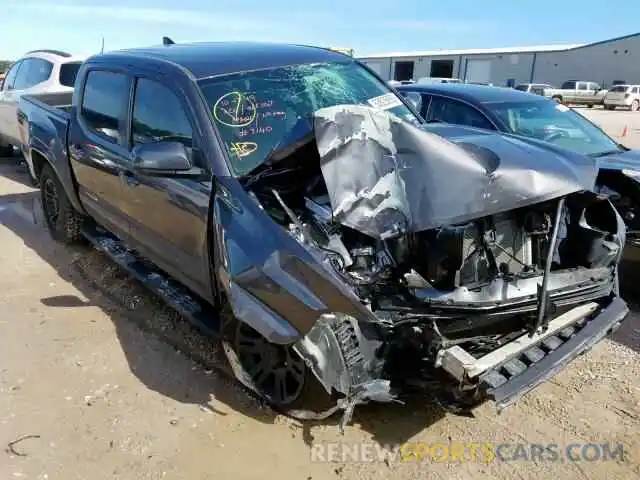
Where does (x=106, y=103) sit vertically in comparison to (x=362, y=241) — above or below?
above

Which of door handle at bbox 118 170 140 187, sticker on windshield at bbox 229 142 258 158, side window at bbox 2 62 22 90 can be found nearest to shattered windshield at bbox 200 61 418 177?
sticker on windshield at bbox 229 142 258 158

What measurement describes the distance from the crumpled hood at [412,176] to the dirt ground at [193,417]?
3.77ft

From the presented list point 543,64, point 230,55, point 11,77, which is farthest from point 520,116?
point 543,64

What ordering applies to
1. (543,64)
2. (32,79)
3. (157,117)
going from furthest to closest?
1. (543,64)
2. (32,79)
3. (157,117)

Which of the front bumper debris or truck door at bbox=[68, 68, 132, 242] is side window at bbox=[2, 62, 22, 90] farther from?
the front bumper debris

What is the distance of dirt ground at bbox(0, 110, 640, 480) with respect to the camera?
2.80 meters

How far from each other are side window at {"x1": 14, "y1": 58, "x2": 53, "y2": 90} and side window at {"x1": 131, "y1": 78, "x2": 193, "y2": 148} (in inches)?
252

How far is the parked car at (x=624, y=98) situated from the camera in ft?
106

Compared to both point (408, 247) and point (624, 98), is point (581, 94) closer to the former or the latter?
point (624, 98)

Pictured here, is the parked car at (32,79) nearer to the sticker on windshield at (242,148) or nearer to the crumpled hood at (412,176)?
the sticker on windshield at (242,148)

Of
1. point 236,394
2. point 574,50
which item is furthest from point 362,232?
point 574,50

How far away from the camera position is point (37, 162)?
613 cm

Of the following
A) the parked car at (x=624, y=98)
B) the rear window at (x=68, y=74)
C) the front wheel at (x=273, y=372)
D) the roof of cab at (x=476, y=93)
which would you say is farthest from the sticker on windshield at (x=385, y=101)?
the parked car at (x=624, y=98)

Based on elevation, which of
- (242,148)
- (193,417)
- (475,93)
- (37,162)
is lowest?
(193,417)
